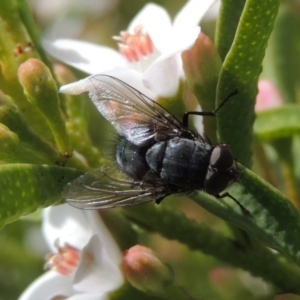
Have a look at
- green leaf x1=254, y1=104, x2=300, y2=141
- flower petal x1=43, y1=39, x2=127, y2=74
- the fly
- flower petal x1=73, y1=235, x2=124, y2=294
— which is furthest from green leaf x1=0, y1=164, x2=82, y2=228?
green leaf x1=254, y1=104, x2=300, y2=141

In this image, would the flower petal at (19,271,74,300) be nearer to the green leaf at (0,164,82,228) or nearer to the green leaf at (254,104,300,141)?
the green leaf at (0,164,82,228)

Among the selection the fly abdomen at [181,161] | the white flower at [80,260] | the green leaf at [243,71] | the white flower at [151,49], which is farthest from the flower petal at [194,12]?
the white flower at [80,260]

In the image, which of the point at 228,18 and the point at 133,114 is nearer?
the point at 228,18

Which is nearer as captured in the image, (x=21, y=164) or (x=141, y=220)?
(x=21, y=164)

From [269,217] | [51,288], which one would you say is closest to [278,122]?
[269,217]

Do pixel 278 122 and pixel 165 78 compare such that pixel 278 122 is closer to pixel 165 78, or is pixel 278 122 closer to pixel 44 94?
pixel 165 78

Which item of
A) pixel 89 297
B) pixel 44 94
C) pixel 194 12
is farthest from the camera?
pixel 194 12

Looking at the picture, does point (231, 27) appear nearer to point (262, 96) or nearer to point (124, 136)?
point (124, 136)

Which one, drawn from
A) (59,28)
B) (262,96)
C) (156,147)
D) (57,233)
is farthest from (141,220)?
(59,28)
